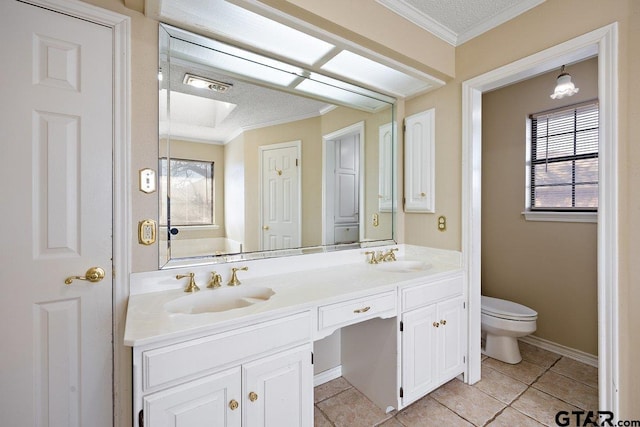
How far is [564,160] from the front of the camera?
2.42m

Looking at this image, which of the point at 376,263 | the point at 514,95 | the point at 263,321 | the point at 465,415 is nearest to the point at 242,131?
the point at 263,321

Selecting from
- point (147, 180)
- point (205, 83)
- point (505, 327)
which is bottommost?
point (505, 327)

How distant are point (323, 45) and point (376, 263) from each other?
1.48 m

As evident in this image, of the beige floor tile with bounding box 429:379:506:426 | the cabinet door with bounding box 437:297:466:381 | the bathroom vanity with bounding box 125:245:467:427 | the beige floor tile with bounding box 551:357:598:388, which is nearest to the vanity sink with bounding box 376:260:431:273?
the bathroom vanity with bounding box 125:245:467:427

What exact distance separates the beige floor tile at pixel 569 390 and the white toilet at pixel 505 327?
0.83ft

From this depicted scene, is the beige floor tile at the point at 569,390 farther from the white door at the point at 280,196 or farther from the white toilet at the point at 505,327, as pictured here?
the white door at the point at 280,196

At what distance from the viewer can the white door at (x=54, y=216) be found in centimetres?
106

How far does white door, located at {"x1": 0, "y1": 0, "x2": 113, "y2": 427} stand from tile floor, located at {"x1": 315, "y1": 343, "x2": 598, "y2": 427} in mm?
1253

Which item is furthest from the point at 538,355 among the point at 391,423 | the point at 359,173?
the point at 359,173

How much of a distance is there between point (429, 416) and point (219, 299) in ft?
4.69

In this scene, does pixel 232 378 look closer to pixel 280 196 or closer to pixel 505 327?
pixel 280 196

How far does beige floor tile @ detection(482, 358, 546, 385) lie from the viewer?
206cm

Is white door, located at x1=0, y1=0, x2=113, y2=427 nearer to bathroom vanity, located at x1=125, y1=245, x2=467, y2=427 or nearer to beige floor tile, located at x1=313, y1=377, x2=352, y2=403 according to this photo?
bathroom vanity, located at x1=125, y1=245, x2=467, y2=427

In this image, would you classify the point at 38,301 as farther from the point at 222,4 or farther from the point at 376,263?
the point at 376,263
